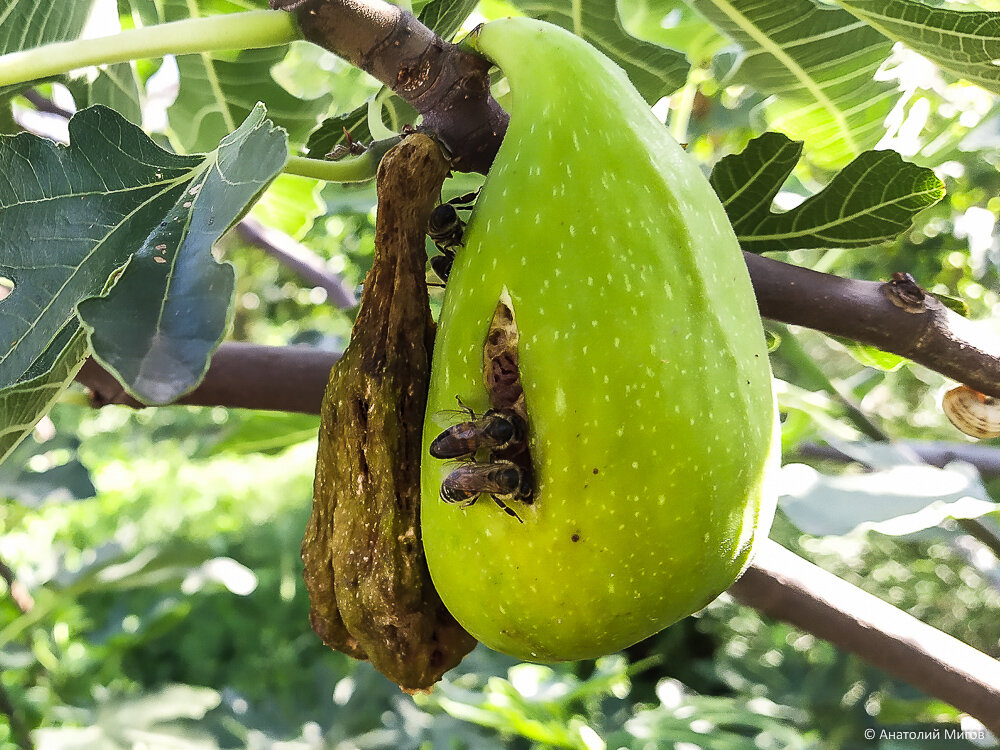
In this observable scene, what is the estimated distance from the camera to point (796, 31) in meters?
0.76

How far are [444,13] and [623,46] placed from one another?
0.20 m

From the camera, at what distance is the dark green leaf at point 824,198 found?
0.64 m

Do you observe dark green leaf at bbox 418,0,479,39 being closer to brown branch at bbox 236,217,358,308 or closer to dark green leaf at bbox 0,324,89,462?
dark green leaf at bbox 0,324,89,462

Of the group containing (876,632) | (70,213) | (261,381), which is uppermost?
(70,213)

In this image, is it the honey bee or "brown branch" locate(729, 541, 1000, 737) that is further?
"brown branch" locate(729, 541, 1000, 737)

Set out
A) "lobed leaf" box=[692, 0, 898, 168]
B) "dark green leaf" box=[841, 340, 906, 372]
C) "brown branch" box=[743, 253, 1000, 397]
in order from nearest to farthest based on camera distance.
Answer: "brown branch" box=[743, 253, 1000, 397] < "lobed leaf" box=[692, 0, 898, 168] < "dark green leaf" box=[841, 340, 906, 372]

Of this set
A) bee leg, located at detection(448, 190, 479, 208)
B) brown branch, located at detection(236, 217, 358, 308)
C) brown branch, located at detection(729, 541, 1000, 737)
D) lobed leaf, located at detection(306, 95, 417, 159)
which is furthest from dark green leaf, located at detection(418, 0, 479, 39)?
brown branch, located at detection(236, 217, 358, 308)

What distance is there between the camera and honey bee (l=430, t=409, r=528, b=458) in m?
0.36

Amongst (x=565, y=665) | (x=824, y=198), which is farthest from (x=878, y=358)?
(x=565, y=665)

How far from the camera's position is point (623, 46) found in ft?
2.50

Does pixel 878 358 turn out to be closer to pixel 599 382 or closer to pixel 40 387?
pixel 599 382

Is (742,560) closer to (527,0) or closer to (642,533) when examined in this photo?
(642,533)

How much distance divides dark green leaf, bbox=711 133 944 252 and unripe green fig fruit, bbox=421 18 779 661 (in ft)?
0.87

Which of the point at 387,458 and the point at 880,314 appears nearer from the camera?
the point at 387,458
